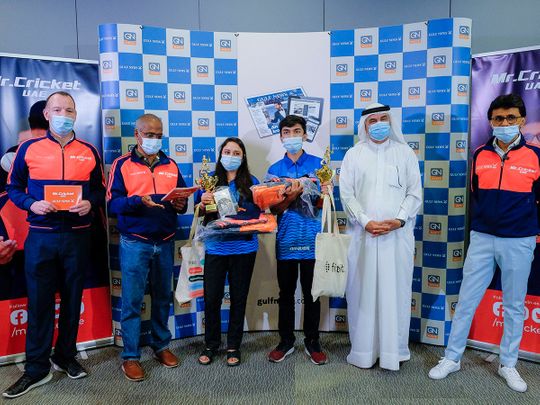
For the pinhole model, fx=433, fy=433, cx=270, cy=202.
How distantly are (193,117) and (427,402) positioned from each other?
264 centimetres

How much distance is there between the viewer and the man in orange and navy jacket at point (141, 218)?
2.83 metres

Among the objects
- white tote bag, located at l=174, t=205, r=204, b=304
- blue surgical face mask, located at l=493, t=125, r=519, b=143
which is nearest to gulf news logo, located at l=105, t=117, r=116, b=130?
white tote bag, located at l=174, t=205, r=204, b=304

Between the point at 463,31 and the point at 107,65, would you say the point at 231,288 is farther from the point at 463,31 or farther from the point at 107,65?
the point at 463,31

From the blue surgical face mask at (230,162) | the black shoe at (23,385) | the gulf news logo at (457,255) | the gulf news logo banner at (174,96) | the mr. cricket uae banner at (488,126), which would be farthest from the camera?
the gulf news logo at (457,255)

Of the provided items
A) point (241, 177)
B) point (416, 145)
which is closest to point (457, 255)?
point (416, 145)

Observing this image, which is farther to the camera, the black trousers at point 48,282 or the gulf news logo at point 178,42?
the gulf news logo at point 178,42

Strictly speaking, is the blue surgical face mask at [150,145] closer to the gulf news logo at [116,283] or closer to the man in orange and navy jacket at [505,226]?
the gulf news logo at [116,283]

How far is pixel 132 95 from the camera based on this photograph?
334cm

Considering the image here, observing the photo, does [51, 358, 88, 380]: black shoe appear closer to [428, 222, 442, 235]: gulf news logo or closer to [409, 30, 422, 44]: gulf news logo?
[428, 222, 442, 235]: gulf news logo

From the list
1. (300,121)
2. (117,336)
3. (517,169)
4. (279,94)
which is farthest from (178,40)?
(517,169)

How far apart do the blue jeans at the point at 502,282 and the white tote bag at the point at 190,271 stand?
1.81 m

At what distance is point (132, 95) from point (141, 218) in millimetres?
1083

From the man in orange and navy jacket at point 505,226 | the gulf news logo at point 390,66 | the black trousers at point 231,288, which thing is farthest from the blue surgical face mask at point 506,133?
the black trousers at point 231,288

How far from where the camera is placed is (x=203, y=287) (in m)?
3.09
